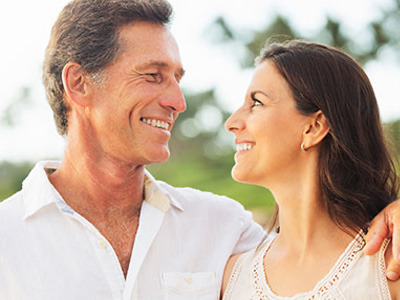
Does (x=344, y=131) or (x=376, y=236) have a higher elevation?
(x=344, y=131)

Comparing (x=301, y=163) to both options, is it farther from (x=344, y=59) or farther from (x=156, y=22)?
(x=156, y=22)

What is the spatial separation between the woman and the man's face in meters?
Answer: 0.42

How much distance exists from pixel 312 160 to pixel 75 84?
1.24m

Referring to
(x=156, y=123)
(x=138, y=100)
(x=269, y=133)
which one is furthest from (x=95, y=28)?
(x=269, y=133)

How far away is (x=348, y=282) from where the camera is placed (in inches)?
86.0

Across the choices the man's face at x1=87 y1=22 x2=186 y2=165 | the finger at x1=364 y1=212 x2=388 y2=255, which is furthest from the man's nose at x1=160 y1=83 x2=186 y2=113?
the finger at x1=364 y1=212 x2=388 y2=255

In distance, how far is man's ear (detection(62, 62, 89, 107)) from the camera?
2.82m

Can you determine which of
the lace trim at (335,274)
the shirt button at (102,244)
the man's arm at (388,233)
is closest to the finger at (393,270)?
the man's arm at (388,233)

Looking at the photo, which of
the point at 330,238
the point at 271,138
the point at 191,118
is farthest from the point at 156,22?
the point at 191,118

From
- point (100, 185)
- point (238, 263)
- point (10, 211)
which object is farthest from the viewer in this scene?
point (100, 185)

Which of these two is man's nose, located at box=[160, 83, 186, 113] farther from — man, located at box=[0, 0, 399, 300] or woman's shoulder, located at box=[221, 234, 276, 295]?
woman's shoulder, located at box=[221, 234, 276, 295]

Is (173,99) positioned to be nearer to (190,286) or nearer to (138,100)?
(138,100)

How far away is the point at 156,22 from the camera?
9.40ft

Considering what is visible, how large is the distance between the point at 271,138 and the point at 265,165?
0.12 m
